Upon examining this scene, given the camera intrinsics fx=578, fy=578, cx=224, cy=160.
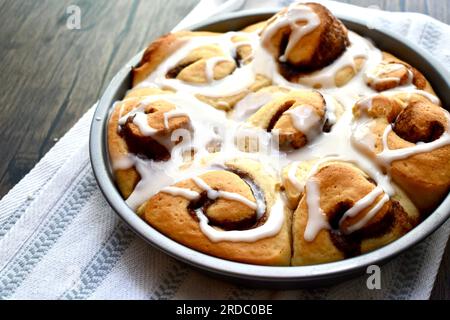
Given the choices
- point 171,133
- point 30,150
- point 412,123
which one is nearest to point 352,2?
point 412,123

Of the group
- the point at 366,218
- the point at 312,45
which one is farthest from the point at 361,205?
the point at 312,45

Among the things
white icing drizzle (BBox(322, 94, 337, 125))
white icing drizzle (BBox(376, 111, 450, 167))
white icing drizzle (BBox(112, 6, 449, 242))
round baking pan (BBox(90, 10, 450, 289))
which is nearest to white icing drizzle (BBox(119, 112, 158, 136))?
white icing drizzle (BBox(112, 6, 449, 242))

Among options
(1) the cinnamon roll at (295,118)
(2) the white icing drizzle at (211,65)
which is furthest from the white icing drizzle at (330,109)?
(2) the white icing drizzle at (211,65)

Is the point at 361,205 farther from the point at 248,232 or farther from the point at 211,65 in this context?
the point at 211,65

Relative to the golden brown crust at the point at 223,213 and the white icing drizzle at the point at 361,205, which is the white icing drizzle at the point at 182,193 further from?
the white icing drizzle at the point at 361,205

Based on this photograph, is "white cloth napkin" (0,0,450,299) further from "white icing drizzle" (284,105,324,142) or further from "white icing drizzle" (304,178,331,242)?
"white icing drizzle" (284,105,324,142)

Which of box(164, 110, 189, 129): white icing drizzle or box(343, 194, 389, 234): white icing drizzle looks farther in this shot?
box(164, 110, 189, 129): white icing drizzle

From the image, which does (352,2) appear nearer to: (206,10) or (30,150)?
(206,10)
